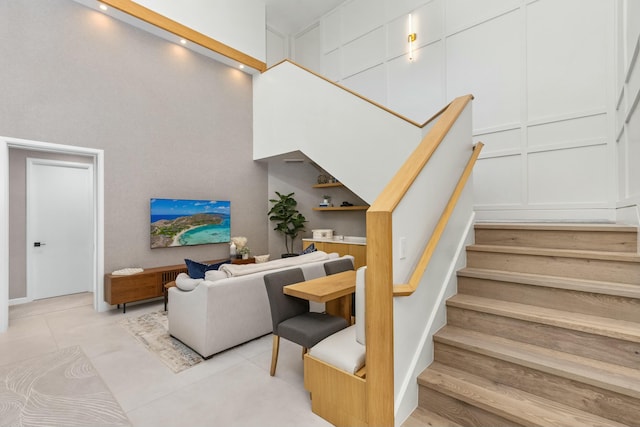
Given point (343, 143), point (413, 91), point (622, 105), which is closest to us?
point (622, 105)

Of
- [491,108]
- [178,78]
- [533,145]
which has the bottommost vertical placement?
[533,145]

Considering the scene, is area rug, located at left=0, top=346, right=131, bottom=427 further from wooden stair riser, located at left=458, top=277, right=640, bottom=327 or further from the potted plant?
the potted plant

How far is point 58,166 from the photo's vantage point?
5008 millimetres

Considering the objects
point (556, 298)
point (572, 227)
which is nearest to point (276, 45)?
point (572, 227)

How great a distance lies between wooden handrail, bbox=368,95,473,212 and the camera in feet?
5.30

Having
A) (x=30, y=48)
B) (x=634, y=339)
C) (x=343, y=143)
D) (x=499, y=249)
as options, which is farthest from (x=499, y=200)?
(x=30, y=48)

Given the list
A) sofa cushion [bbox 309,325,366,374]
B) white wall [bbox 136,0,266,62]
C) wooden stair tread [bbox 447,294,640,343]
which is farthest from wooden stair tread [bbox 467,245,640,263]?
white wall [bbox 136,0,266,62]

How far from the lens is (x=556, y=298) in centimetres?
193

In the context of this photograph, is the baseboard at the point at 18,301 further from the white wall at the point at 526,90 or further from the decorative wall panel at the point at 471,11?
the decorative wall panel at the point at 471,11

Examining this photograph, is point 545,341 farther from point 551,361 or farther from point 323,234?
point 323,234

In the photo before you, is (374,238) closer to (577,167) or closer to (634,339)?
(634,339)

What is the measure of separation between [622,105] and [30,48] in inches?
265

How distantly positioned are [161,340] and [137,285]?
4.72 ft

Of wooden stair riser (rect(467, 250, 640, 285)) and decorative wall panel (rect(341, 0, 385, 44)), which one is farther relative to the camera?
decorative wall panel (rect(341, 0, 385, 44))
